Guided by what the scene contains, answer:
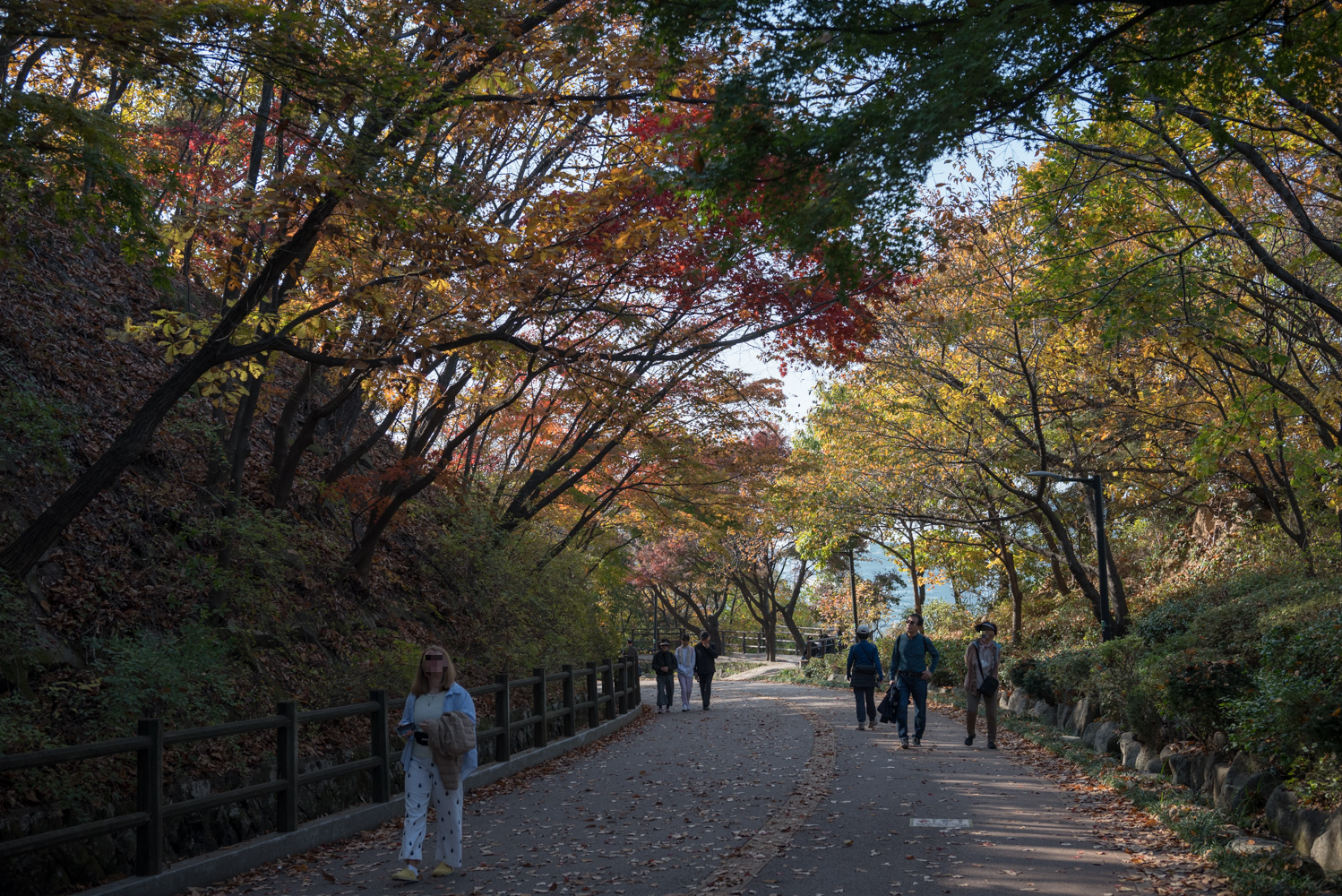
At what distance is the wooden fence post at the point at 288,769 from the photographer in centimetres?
824

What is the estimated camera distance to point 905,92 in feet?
20.3

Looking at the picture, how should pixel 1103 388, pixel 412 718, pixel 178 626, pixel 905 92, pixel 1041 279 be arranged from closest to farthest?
1. pixel 905 92
2. pixel 412 718
3. pixel 178 626
4. pixel 1041 279
5. pixel 1103 388

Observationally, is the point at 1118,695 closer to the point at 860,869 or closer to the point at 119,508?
the point at 860,869

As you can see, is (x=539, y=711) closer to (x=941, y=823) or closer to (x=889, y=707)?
(x=889, y=707)

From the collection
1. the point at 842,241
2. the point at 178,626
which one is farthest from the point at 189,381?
the point at 842,241

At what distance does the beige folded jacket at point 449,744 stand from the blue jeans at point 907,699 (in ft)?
29.8

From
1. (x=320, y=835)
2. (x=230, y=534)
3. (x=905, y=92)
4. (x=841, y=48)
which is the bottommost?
(x=320, y=835)

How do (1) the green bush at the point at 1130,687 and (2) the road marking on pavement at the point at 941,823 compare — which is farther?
(1) the green bush at the point at 1130,687

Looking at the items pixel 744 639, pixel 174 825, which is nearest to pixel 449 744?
pixel 174 825

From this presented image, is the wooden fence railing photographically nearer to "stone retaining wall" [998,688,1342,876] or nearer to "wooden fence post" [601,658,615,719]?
"wooden fence post" [601,658,615,719]

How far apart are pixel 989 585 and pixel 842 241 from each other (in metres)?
27.9

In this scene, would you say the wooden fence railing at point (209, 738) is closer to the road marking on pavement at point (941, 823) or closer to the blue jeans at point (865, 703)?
the road marking on pavement at point (941, 823)

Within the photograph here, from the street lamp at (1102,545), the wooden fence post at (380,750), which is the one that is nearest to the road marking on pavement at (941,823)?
the wooden fence post at (380,750)

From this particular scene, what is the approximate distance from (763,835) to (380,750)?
4.09 m
